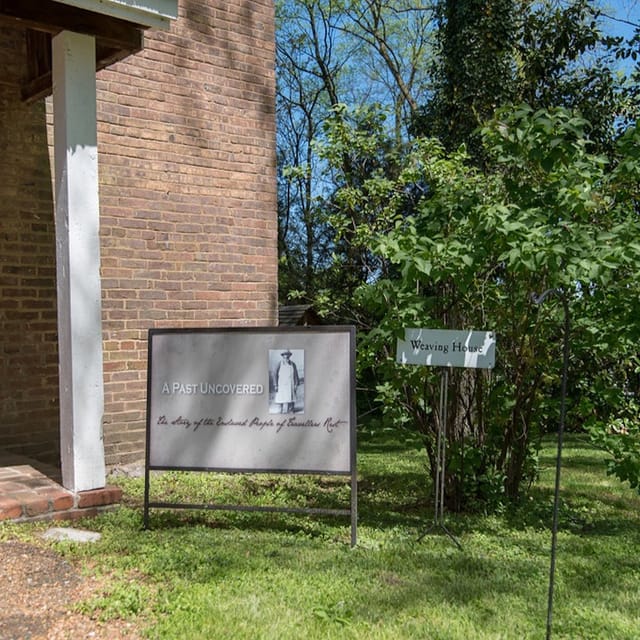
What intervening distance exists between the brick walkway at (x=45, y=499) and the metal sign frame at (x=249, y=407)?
1.31 feet

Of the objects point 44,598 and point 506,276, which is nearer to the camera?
point 44,598

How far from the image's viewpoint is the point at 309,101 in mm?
28688

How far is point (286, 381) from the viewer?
4.89 m

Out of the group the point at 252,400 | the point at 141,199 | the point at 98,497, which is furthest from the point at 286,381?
the point at 141,199

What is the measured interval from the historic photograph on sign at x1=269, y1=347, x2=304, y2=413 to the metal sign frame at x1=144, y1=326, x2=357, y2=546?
1 centimetres

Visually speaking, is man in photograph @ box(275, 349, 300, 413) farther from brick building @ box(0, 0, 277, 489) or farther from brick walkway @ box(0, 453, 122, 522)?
brick walkway @ box(0, 453, 122, 522)

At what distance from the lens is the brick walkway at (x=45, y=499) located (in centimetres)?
470

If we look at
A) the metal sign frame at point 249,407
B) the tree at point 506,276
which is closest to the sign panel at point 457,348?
the tree at point 506,276

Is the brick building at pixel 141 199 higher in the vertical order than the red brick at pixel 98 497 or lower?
higher

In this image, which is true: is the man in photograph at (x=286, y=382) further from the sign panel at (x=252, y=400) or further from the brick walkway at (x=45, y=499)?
the brick walkway at (x=45, y=499)

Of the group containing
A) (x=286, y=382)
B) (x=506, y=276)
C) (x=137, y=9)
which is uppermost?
(x=137, y=9)

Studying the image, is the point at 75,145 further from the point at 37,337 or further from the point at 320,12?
the point at 320,12

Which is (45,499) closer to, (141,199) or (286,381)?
(286,381)

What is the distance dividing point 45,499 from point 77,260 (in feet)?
5.58
